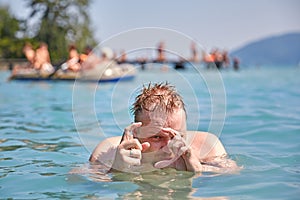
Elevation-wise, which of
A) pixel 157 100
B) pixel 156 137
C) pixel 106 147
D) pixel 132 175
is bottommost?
pixel 132 175

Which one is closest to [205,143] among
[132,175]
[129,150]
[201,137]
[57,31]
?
[201,137]

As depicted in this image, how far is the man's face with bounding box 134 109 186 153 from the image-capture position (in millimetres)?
2549

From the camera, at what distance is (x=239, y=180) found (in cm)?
299

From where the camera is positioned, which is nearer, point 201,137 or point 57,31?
point 201,137

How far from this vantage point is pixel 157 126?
2.55 m

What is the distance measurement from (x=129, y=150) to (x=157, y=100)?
0.34 meters

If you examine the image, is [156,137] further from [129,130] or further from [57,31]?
[57,31]

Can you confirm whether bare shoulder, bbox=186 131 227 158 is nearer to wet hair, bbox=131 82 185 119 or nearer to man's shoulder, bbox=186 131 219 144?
man's shoulder, bbox=186 131 219 144

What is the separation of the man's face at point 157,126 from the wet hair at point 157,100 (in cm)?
3

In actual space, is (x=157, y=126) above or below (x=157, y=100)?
below

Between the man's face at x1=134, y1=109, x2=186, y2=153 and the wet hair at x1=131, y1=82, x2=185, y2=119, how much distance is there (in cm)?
3

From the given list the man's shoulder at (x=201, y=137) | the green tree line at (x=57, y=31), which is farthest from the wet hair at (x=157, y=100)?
the green tree line at (x=57, y=31)

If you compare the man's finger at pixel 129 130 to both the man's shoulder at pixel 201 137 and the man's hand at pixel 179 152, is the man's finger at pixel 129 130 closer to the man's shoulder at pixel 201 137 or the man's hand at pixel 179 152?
the man's hand at pixel 179 152

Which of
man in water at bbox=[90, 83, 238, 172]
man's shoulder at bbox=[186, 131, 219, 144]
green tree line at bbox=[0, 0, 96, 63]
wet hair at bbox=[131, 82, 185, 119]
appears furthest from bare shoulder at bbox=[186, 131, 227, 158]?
green tree line at bbox=[0, 0, 96, 63]
